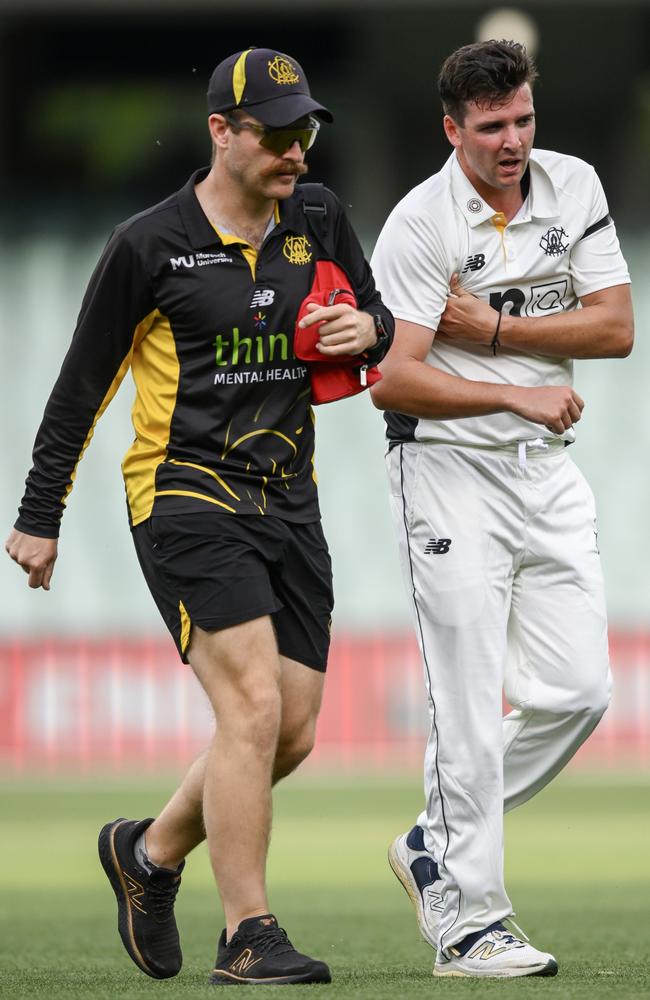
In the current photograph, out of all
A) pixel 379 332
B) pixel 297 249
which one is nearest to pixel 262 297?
pixel 297 249

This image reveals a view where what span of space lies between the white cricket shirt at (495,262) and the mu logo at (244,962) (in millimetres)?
1698

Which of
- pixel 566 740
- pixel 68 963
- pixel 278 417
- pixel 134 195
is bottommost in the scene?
pixel 68 963

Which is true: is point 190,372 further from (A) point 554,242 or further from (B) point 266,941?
(B) point 266,941

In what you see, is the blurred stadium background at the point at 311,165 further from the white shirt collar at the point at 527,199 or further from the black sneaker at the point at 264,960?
the black sneaker at the point at 264,960

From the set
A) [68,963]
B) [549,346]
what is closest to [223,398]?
[549,346]

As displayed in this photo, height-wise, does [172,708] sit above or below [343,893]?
above

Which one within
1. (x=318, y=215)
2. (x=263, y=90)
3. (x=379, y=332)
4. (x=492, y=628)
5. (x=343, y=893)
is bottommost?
(x=343, y=893)

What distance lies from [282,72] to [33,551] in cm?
159

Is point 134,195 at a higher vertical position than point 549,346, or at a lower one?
higher

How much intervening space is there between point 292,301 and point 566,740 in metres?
1.64

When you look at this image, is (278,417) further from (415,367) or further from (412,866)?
(412,866)

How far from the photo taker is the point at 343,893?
9344 mm

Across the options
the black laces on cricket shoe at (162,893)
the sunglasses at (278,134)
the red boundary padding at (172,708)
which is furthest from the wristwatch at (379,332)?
the red boundary padding at (172,708)

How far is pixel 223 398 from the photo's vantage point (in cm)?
575
